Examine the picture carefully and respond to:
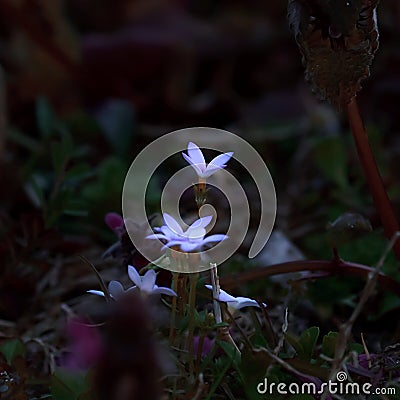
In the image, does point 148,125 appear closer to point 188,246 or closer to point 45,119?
point 45,119

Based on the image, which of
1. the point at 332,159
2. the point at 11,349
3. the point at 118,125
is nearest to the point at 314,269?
the point at 11,349

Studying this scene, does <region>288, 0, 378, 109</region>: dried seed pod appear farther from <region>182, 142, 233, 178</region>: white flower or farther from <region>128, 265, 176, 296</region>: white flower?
<region>128, 265, 176, 296</region>: white flower

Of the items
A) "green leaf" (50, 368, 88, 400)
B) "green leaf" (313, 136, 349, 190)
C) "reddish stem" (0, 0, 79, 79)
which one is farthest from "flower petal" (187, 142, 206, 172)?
"reddish stem" (0, 0, 79, 79)

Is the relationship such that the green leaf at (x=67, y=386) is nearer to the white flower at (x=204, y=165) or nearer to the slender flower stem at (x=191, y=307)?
the slender flower stem at (x=191, y=307)

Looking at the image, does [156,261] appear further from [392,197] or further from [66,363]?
[392,197]

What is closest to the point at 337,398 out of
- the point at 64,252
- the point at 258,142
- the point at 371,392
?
the point at 371,392

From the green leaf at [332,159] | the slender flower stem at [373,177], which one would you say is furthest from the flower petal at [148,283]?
the green leaf at [332,159]
